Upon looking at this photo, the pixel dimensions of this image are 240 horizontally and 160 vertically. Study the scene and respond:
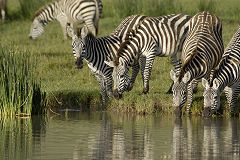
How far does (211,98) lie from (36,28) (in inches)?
440

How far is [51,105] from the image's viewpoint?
59.6ft

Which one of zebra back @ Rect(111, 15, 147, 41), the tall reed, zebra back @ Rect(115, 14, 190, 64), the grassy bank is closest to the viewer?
the tall reed

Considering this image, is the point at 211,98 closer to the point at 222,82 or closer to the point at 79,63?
the point at 222,82

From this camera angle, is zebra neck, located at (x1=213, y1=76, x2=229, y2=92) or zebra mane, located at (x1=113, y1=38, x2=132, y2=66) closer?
zebra neck, located at (x1=213, y1=76, x2=229, y2=92)

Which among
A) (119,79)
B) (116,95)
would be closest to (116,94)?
(116,95)

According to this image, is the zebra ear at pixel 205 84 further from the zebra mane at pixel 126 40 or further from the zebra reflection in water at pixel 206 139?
the zebra mane at pixel 126 40

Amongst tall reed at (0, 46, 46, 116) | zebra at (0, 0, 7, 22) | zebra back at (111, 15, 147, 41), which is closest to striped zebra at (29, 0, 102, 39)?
zebra at (0, 0, 7, 22)

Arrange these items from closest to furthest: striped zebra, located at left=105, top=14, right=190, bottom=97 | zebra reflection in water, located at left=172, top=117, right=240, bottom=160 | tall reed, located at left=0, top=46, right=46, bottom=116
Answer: zebra reflection in water, located at left=172, top=117, right=240, bottom=160
tall reed, located at left=0, top=46, right=46, bottom=116
striped zebra, located at left=105, top=14, right=190, bottom=97

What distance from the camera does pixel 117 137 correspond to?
14.9 metres

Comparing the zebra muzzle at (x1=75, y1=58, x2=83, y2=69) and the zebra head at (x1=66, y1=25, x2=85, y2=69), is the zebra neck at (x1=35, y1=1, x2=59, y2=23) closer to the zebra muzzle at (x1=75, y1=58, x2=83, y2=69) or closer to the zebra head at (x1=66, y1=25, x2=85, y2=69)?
the zebra head at (x1=66, y1=25, x2=85, y2=69)

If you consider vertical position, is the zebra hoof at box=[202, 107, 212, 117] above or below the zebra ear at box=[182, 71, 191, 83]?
below

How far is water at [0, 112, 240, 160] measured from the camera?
519 inches

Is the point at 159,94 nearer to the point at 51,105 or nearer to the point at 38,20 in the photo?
the point at 51,105

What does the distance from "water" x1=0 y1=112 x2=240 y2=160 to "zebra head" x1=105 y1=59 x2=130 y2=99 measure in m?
0.48
